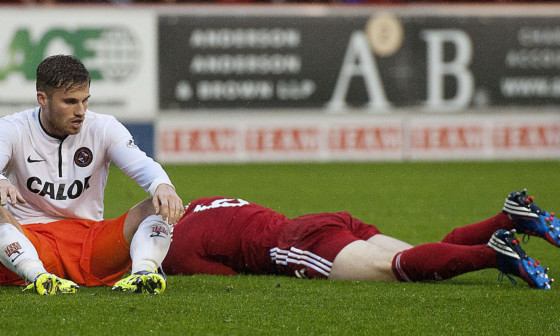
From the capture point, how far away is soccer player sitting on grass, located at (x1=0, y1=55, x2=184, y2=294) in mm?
4512

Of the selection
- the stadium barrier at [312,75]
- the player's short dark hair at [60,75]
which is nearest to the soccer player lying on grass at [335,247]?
the player's short dark hair at [60,75]

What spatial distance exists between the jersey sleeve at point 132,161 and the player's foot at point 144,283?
397mm

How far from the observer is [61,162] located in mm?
4836

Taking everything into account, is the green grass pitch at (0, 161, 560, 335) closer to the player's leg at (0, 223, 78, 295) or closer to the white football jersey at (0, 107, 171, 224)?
the player's leg at (0, 223, 78, 295)

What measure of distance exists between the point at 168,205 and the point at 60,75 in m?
0.84

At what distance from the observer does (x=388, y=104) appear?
50.0ft

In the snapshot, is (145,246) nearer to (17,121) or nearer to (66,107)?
(66,107)

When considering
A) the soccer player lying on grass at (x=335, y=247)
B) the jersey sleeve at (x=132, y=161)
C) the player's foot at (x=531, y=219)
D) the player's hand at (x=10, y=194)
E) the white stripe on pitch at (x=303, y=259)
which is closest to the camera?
the player's hand at (x=10, y=194)

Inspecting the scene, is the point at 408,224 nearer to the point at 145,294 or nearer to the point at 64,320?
the point at 145,294

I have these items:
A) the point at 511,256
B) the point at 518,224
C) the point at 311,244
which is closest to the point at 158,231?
the point at 311,244

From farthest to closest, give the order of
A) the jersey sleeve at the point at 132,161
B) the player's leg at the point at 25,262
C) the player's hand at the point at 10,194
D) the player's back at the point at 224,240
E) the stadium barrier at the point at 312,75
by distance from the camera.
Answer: the stadium barrier at the point at 312,75 → the player's back at the point at 224,240 → the jersey sleeve at the point at 132,161 → the player's leg at the point at 25,262 → the player's hand at the point at 10,194

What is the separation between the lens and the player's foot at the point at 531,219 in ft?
16.4

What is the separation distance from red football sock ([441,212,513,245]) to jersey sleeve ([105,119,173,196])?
1.68 metres

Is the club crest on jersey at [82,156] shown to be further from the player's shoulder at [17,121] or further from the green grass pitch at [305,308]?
the green grass pitch at [305,308]
